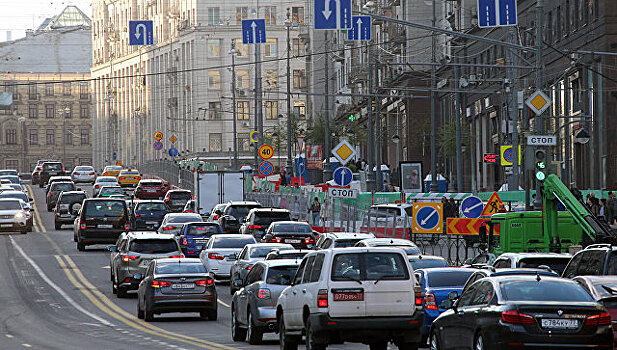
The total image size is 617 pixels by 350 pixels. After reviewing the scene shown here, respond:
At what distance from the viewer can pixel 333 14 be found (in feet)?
109

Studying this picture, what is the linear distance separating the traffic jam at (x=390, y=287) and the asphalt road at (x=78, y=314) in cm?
50

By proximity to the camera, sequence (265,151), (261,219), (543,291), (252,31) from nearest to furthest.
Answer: (543,291), (261,219), (252,31), (265,151)

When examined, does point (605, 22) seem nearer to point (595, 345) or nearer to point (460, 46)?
point (460, 46)

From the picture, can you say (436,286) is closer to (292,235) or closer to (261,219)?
(292,235)

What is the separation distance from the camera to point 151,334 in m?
24.0

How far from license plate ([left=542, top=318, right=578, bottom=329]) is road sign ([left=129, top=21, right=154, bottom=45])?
163 feet

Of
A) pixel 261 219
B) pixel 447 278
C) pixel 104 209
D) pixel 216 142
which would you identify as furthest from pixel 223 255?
pixel 216 142

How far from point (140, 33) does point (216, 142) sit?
237ft

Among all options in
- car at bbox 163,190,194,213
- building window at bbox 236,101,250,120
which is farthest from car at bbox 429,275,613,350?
building window at bbox 236,101,250,120

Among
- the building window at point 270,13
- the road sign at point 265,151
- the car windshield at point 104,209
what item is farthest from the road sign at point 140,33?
the building window at point 270,13

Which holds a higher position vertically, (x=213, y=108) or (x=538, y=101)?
(x=213, y=108)

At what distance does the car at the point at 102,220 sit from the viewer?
47.2m

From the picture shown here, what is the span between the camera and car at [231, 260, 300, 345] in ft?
70.8

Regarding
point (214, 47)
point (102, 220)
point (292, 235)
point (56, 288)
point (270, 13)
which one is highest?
point (270, 13)
